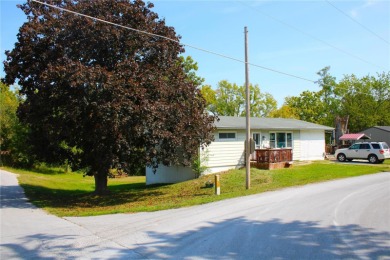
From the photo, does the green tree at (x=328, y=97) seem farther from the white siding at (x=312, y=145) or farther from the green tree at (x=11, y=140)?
the green tree at (x=11, y=140)

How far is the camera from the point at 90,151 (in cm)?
1711

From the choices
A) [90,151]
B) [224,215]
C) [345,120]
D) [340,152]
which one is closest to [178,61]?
[90,151]

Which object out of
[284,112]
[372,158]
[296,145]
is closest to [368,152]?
[372,158]

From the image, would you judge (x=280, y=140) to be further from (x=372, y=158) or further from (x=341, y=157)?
(x=372, y=158)

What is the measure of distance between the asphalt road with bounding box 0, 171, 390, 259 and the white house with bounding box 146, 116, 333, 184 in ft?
35.5

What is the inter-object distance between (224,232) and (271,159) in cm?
1692

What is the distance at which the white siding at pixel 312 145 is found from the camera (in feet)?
103

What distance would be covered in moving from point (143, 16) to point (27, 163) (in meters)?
29.3

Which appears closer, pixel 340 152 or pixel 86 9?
pixel 86 9

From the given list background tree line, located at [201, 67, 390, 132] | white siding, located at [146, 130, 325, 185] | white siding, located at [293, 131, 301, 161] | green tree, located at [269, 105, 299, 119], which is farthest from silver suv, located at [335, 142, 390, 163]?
green tree, located at [269, 105, 299, 119]

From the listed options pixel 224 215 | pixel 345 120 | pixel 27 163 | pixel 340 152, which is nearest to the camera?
pixel 224 215

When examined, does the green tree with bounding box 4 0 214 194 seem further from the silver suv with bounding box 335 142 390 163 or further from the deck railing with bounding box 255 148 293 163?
the silver suv with bounding box 335 142 390 163

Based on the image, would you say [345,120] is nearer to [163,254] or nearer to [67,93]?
[67,93]

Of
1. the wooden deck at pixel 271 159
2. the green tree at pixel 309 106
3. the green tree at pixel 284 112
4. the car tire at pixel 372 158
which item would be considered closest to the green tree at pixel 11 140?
the wooden deck at pixel 271 159
